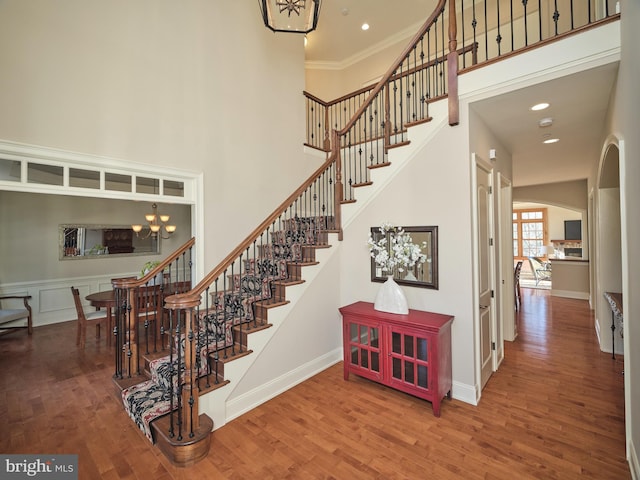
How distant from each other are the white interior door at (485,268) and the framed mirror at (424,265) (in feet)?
1.41

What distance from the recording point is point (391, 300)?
3.09m

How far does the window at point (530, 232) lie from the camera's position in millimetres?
12555

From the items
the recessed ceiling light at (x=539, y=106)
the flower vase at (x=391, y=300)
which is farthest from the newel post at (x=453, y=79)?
the flower vase at (x=391, y=300)

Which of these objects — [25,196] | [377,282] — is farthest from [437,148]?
[25,196]

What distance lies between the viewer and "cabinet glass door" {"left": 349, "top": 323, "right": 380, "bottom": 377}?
3064 millimetres

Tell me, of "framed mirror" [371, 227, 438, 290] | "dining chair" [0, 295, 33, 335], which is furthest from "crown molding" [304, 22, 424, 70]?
"dining chair" [0, 295, 33, 335]

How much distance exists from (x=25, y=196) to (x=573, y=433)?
866 cm

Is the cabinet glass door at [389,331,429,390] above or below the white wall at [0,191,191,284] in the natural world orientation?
below

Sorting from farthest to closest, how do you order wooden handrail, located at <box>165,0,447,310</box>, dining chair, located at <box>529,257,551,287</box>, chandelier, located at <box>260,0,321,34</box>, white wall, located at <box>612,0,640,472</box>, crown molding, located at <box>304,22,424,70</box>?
dining chair, located at <box>529,257,551,287</box>
crown molding, located at <box>304,22,424,70</box>
chandelier, located at <box>260,0,321,34</box>
wooden handrail, located at <box>165,0,447,310</box>
white wall, located at <box>612,0,640,472</box>

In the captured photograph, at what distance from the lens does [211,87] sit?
3.97 meters

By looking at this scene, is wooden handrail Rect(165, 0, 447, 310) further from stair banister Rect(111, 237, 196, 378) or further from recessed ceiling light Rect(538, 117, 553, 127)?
recessed ceiling light Rect(538, 117, 553, 127)

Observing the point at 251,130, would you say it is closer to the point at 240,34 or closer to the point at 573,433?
the point at 240,34

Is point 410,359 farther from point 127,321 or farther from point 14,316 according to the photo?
point 14,316

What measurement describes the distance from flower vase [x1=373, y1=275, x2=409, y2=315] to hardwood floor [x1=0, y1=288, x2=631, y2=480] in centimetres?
89
